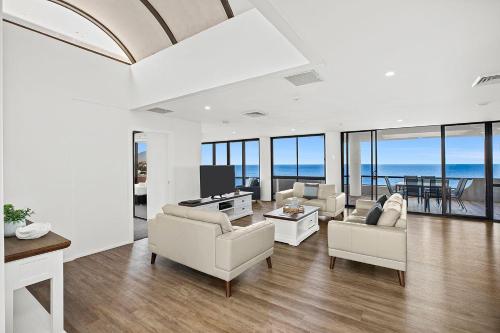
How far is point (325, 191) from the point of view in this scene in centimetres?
673

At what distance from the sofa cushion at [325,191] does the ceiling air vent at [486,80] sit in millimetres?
3926

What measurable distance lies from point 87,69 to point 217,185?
131 inches

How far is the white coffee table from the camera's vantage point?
175 inches

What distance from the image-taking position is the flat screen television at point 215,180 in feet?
18.3

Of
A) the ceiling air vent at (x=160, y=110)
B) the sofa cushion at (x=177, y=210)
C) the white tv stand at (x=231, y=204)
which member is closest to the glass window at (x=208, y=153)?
the white tv stand at (x=231, y=204)

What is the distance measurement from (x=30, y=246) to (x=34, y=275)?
0.22 metres

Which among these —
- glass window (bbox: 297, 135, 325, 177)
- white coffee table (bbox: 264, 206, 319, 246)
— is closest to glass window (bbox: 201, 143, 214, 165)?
glass window (bbox: 297, 135, 325, 177)

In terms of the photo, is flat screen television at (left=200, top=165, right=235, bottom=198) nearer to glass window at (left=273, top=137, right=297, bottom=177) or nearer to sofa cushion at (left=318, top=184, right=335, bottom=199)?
sofa cushion at (left=318, top=184, right=335, bottom=199)

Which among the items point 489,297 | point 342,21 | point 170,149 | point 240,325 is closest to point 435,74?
point 342,21

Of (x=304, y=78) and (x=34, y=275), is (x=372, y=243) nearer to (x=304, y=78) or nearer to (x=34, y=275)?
(x=304, y=78)

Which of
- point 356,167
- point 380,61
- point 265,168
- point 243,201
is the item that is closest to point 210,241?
point 380,61

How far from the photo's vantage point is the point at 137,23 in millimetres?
3936

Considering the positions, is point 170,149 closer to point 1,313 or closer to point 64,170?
point 64,170

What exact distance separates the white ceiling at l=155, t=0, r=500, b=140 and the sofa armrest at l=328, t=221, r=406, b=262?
1946mm
